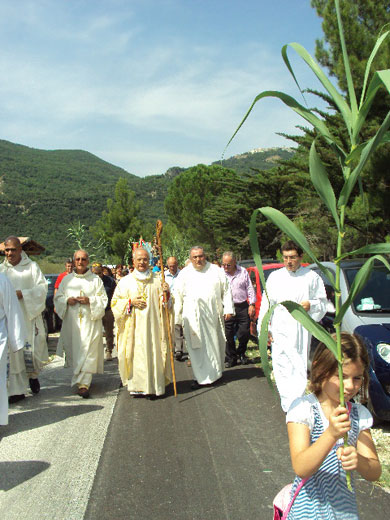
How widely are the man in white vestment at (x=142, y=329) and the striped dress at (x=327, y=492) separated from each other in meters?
5.44

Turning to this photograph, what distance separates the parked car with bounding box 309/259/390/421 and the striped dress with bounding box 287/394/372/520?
11.3 feet

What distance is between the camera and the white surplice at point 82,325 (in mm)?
8102

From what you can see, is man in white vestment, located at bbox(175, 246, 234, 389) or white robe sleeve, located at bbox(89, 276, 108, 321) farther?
man in white vestment, located at bbox(175, 246, 234, 389)

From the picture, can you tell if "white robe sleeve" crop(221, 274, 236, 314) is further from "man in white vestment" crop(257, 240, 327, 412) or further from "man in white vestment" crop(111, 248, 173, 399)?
"man in white vestment" crop(257, 240, 327, 412)

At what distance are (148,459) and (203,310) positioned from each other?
4.10 m

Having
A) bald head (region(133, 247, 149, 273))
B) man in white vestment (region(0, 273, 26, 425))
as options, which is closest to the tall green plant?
man in white vestment (region(0, 273, 26, 425))

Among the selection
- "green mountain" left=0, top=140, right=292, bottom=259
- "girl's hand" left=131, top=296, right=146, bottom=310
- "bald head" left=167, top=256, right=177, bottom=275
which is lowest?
"girl's hand" left=131, top=296, right=146, bottom=310

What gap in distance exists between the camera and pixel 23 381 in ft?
25.3

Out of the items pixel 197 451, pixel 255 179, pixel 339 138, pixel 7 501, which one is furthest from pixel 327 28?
pixel 255 179

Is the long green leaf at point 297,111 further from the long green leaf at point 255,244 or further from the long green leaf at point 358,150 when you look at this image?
the long green leaf at point 255,244

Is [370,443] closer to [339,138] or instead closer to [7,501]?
[7,501]

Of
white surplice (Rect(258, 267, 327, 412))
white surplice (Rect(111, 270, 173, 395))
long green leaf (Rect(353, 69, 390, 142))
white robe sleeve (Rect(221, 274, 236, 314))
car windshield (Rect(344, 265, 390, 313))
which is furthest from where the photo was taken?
white robe sleeve (Rect(221, 274, 236, 314))

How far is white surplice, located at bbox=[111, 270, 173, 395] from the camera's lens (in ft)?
25.6

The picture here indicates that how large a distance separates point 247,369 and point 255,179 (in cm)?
2686
